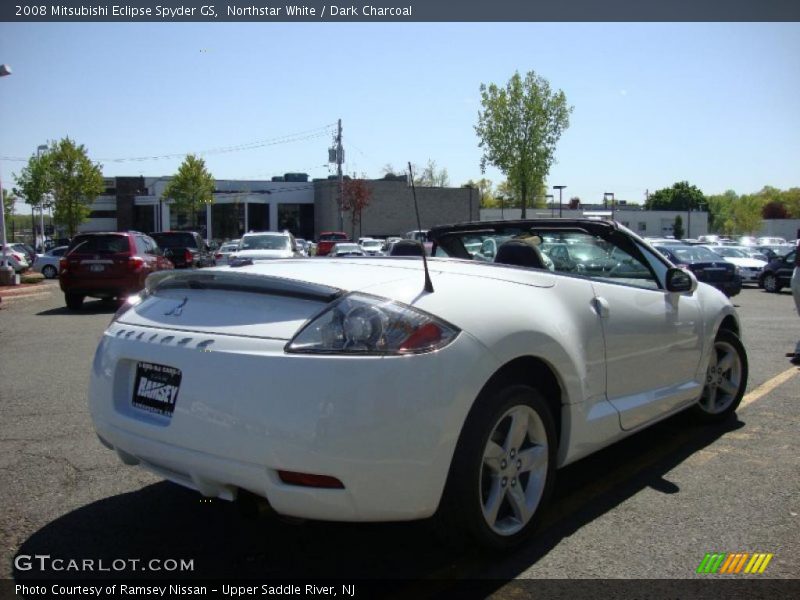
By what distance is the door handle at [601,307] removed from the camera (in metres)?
3.72

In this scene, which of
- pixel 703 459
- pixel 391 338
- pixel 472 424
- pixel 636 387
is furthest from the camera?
pixel 703 459

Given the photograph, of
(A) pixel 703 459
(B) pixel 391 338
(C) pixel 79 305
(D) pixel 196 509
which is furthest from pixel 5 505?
(C) pixel 79 305

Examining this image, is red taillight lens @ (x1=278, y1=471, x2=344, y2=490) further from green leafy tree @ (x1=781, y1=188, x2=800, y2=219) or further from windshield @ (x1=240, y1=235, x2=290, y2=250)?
green leafy tree @ (x1=781, y1=188, x2=800, y2=219)

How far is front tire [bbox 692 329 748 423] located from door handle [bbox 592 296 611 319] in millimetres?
1864

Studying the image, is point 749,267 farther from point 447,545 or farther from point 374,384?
point 374,384

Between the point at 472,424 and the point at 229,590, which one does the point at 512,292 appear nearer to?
the point at 472,424

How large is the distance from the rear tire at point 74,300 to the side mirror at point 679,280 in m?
13.2

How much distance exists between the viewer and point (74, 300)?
1475cm

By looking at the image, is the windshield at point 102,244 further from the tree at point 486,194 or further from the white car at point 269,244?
the tree at point 486,194

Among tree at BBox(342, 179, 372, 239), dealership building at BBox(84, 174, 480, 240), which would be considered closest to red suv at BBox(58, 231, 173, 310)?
tree at BBox(342, 179, 372, 239)

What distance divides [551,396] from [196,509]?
1933mm

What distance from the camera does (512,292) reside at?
10.7 ft

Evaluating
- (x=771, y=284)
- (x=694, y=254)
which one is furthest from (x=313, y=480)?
(x=771, y=284)

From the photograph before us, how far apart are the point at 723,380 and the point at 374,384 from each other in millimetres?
3822
